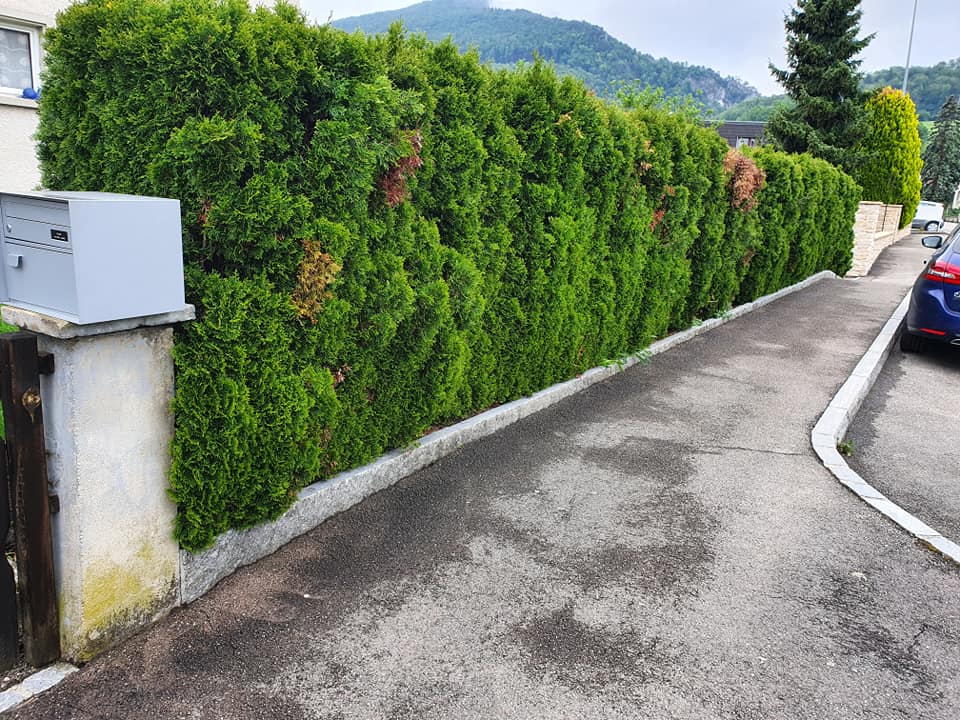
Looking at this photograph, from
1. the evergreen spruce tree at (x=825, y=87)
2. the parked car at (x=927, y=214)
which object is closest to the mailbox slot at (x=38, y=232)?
the evergreen spruce tree at (x=825, y=87)

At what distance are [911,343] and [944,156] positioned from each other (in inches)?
2770

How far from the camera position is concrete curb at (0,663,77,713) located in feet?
9.47

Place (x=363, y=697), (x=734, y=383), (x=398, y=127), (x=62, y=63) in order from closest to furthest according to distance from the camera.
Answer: (x=363, y=697), (x=62, y=63), (x=398, y=127), (x=734, y=383)

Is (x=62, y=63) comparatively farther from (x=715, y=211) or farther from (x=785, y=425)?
(x=715, y=211)

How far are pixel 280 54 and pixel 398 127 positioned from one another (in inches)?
34.8

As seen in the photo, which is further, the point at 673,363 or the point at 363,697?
the point at 673,363

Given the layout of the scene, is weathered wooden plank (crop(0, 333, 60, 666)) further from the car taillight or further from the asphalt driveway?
the car taillight

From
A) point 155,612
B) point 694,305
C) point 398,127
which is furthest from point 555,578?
point 694,305

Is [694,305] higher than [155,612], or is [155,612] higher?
[694,305]

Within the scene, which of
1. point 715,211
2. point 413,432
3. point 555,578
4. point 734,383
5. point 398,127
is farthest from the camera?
point 715,211

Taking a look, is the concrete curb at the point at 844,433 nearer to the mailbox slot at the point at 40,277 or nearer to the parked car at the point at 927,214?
the mailbox slot at the point at 40,277

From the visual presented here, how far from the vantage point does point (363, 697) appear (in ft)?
9.97

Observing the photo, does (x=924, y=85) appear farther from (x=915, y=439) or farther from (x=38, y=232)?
(x=38, y=232)

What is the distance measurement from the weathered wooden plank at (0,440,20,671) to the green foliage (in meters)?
32.5
